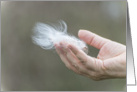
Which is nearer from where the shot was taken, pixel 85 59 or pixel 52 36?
pixel 85 59

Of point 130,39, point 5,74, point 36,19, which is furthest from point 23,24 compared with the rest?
point 130,39

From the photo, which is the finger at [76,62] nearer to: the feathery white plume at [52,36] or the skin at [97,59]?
the skin at [97,59]

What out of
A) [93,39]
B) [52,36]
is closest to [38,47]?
[52,36]

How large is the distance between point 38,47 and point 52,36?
32 centimetres

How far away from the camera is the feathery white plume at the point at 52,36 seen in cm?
151

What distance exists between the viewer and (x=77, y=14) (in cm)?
196

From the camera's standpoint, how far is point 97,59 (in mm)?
1417

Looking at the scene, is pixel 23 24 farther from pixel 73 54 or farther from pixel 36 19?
pixel 73 54

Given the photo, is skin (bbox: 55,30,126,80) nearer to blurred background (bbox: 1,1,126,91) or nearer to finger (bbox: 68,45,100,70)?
finger (bbox: 68,45,100,70)

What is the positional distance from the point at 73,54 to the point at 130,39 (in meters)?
0.35

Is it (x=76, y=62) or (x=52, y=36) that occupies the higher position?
(x=52, y=36)

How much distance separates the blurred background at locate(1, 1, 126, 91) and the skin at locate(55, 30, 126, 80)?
29cm

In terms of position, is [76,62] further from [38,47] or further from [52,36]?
[38,47]

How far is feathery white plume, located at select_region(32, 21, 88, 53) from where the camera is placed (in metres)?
1.51
